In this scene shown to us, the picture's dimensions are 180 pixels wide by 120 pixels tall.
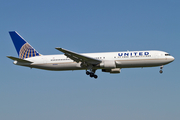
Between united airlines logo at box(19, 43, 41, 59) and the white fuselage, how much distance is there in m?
2.14

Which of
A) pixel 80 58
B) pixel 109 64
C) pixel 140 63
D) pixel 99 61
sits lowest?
pixel 109 64

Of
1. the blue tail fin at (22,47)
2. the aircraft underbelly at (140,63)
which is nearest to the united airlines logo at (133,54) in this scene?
the aircraft underbelly at (140,63)

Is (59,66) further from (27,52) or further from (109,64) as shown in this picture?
(109,64)

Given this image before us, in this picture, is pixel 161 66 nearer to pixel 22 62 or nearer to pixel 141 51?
pixel 141 51

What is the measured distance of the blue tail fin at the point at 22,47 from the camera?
48.7 meters

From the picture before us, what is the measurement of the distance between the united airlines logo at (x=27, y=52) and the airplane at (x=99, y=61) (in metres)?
0.87

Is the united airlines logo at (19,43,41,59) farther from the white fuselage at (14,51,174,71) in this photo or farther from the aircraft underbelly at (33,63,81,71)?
the aircraft underbelly at (33,63,81,71)

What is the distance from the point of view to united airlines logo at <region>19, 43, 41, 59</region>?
4853 cm

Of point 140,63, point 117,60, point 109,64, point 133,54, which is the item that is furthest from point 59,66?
point 140,63

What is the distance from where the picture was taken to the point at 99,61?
44281mm

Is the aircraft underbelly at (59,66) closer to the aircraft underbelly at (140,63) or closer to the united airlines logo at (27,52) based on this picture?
the united airlines logo at (27,52)

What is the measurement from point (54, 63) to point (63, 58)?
5.51 ft

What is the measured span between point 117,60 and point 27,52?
52.4ft

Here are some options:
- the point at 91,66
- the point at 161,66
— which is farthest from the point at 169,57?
the point at 91,66
